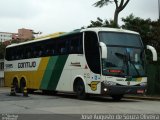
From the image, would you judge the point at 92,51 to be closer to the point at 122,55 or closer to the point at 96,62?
the point at 96,62

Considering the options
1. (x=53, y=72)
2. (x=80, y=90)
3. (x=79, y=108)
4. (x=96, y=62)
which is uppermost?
(x=96, y=62)

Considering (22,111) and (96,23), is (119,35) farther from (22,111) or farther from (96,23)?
(96,23)

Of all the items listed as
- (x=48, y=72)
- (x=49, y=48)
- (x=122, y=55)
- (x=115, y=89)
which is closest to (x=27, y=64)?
(x=48, y=72)

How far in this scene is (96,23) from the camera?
41000 millimetres

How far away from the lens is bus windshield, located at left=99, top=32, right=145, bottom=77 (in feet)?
71.3

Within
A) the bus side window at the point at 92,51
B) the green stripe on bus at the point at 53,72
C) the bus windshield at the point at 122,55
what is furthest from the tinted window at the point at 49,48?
the bus windshield at the point at 122,55

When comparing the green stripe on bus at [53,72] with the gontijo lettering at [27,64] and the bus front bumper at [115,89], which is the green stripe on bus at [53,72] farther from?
the bus front bumper at [115,89]

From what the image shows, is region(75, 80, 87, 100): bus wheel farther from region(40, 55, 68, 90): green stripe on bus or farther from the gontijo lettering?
the gontijo lettering

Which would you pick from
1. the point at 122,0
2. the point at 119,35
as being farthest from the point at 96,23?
the point at 119,35

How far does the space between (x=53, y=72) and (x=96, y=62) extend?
5.62 metres

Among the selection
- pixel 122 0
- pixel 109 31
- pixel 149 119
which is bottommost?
pixel 149 119

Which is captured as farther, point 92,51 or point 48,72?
point 48,72

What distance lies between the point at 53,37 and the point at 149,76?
651 centimetres

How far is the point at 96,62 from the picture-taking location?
22172 millimetres
